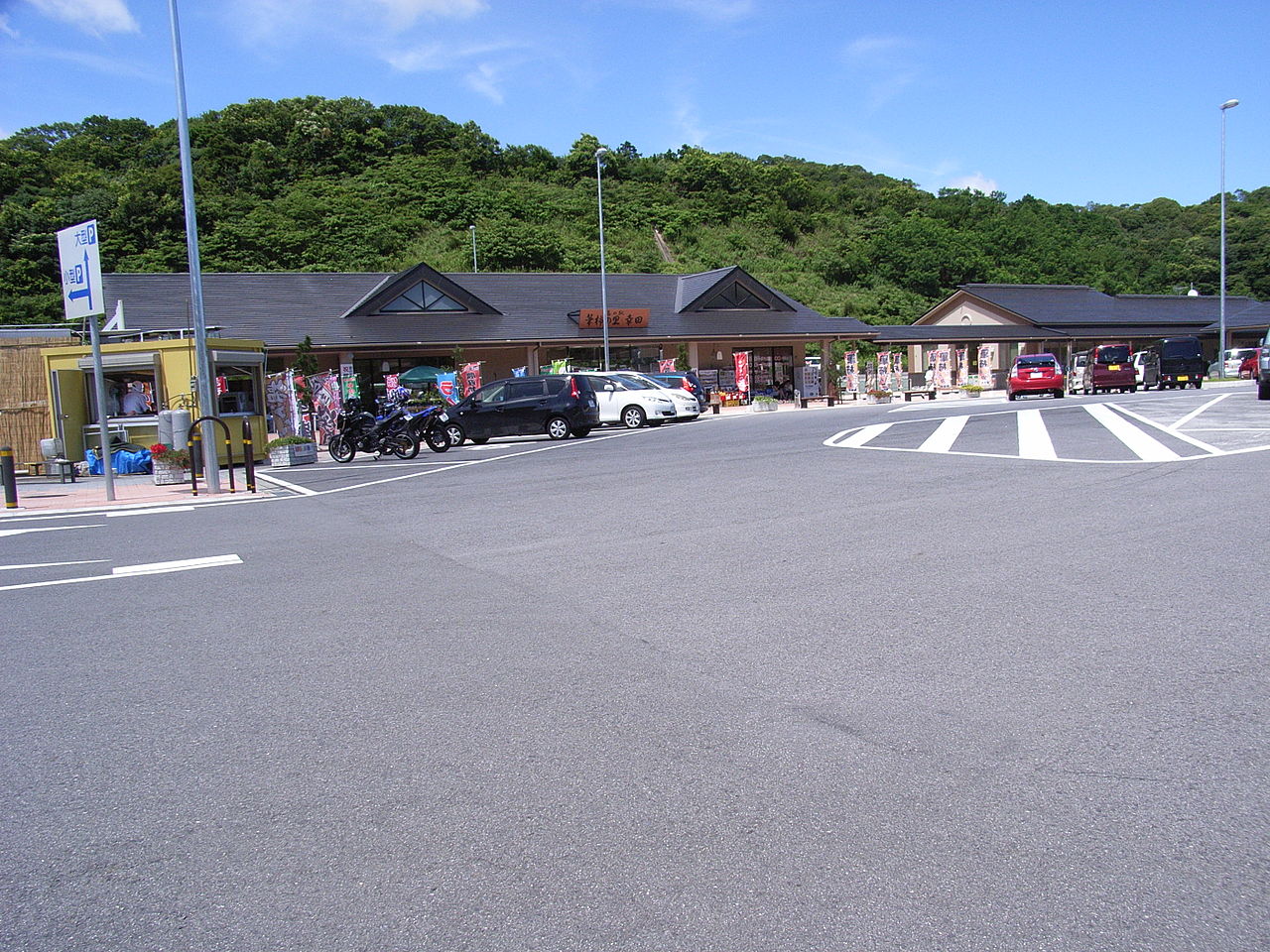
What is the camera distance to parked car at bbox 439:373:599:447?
24047 mm

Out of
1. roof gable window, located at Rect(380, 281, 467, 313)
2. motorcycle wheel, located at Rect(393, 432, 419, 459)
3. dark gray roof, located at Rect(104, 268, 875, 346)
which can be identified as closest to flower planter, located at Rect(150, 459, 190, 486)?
motorcycle wheel, located at Rect(393, 432, 419, 459)

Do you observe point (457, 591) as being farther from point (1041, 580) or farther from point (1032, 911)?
point (1032, 911)

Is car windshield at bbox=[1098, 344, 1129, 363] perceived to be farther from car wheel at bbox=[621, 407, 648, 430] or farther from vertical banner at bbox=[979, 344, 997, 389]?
car wheel at bbox=[621, 407, 648, 430]

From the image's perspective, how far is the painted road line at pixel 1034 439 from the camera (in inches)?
557

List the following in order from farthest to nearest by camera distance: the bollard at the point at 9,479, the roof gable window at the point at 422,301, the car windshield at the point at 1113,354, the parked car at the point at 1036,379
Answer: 1. the roof gable window at the point at 422,301
2. the car windshield at the point at 1113,354
3. the parked car at the point at 1036,379
4. the bollard at the point at 9,479

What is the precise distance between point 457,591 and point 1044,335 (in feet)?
172

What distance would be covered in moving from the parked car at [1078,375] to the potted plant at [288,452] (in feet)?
91.8

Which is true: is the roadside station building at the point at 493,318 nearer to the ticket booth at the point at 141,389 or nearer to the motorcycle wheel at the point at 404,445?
the ticket booth at the point at 141,389

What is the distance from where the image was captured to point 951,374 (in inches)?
1753

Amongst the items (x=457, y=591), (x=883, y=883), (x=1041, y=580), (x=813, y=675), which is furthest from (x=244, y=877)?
(x=1041, y=580)

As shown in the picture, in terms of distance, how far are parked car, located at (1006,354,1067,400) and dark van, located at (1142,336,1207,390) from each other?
4.45 metres

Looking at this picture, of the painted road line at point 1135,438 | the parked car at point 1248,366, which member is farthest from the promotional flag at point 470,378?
the parked car at point 1248,366

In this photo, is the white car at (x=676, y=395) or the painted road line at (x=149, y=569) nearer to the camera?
the painted road line at (x=149, y=569)

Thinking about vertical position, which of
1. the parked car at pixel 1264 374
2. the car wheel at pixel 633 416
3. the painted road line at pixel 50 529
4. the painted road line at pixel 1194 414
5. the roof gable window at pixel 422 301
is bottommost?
the painted road line at pixel 50 529
